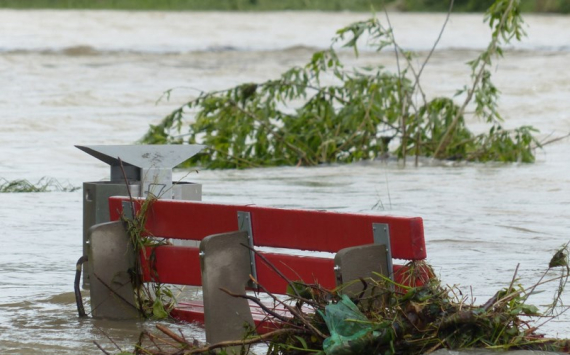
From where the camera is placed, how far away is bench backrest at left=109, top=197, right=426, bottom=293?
15.3ft

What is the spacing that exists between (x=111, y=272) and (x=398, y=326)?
6.27 feet

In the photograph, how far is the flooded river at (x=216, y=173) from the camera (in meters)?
6.66

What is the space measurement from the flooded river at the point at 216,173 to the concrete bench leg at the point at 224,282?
46 centimetres

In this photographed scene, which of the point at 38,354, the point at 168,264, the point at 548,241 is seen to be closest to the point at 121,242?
the point at 168,264

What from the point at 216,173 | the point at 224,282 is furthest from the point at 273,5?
the point at 224,282

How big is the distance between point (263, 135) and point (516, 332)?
9.24 metres

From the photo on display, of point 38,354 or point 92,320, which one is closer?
point 38,354

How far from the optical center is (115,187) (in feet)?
20.0

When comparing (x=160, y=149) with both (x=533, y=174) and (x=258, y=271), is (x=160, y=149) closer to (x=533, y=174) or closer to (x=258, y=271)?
(x=258, y=271)

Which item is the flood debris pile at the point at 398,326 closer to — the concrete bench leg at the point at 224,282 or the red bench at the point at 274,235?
the red bench at the point at 274,235

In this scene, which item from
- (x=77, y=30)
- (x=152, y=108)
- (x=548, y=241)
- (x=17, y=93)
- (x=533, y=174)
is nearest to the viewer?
(x=548, y=241)

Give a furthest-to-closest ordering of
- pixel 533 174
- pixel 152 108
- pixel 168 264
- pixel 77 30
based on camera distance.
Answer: pixel 77 30 → pixel 152 108 → pixel 533 174 → pixel 168 264

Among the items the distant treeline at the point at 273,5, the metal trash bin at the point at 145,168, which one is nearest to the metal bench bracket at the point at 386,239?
the metal trash bin at the point at 145,168

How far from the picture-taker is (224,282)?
498cm
